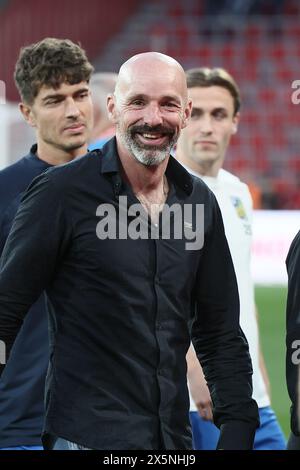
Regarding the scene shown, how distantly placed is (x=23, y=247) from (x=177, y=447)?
694 mm

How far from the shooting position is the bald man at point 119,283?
3.03 m

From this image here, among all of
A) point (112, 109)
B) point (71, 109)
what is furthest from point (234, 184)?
point (112, 109)

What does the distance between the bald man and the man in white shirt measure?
4.44 ft

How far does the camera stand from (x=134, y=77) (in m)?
3.10

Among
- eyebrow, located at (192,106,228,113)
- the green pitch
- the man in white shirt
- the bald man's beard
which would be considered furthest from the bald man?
the green pitch

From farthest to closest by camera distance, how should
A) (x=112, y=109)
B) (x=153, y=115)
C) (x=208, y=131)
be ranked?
(x=208, y=131) → (x=112, y=109) → (x=153, y=115)

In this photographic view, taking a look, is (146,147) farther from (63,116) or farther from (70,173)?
(63,116)

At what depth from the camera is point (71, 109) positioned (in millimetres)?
4305

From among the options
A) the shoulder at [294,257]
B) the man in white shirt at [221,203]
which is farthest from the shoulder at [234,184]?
the shoulder at [294,257]

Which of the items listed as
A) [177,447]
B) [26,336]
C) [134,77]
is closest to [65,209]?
[134,77]

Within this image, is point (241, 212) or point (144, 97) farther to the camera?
point (241, 212)

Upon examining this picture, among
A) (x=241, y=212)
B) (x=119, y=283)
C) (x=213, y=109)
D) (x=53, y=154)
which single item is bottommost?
(x=119, y=283)

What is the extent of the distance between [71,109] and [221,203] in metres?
0.94

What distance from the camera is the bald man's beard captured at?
310cm
